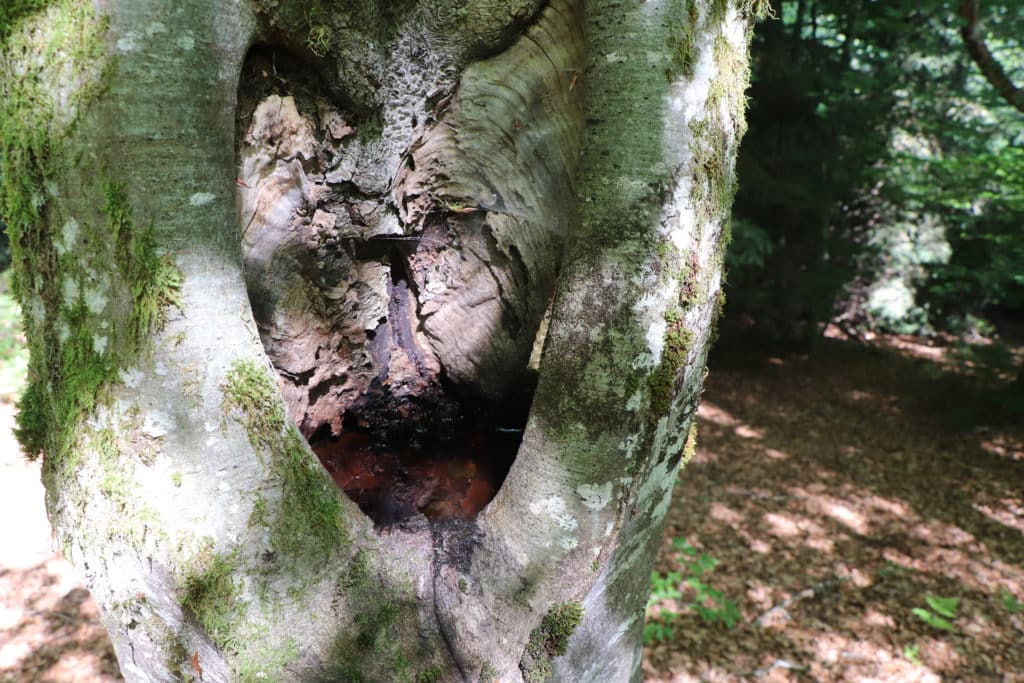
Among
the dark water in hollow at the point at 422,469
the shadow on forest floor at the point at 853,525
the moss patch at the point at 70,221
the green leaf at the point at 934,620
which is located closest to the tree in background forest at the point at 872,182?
the shadow on forest floor at the point at 853,525

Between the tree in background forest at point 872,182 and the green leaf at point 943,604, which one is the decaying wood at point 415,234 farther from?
the tree in background forest at point 872,182

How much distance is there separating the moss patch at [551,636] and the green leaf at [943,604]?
13.1ft

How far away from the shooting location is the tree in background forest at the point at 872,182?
6.47m

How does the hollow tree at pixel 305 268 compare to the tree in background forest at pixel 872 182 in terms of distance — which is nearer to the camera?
the hollow tree at pixel 305 268

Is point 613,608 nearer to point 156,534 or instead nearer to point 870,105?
point 156,534

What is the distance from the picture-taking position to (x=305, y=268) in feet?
5.23

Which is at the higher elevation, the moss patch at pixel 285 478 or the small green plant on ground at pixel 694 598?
the moss patch at pixel 285 478

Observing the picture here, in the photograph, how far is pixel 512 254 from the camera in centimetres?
161

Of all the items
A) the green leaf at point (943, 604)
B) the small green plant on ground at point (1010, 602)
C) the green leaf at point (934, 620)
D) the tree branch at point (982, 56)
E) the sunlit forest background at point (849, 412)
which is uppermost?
the tree branch at point (982, 56)

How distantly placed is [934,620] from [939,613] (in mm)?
124

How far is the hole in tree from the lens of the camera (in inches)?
57.6

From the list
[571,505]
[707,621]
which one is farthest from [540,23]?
[707,621]

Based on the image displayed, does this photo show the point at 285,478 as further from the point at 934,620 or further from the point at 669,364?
the point at 934,620

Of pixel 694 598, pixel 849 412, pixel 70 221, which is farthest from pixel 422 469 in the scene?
pixel 849 412
